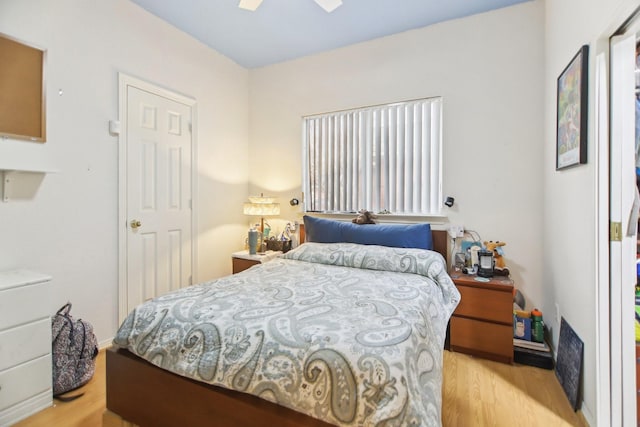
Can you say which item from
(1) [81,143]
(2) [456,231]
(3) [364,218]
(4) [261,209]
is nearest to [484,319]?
(2) [456,231]

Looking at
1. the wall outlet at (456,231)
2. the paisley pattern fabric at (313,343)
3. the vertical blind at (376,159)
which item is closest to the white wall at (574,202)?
the wall outlet at (456,231)

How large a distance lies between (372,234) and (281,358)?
1774mm

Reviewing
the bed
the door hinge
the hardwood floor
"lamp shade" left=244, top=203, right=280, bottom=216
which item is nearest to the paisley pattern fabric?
the bed

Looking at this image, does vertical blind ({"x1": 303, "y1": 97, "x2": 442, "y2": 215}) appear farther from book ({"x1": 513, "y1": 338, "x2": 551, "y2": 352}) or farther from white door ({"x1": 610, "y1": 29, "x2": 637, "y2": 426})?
white door ({"x1": 610, "y1": 29, "x2": 637, "y2": 426})

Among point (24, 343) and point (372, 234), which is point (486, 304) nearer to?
point (372, 234)

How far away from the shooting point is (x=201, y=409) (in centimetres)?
123

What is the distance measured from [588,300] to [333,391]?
151 centimetres

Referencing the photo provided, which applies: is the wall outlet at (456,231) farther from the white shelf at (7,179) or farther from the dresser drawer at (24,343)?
the white shelf at (7,179)

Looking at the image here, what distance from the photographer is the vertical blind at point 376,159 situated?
2.93m

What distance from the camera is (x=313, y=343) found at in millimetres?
1126

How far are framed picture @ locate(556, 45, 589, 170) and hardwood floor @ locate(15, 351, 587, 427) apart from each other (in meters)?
1.41

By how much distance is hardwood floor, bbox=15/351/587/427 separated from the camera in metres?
1.65

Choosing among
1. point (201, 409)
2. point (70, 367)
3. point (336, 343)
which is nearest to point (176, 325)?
point (201, 409)

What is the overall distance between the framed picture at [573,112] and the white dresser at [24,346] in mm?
3150
